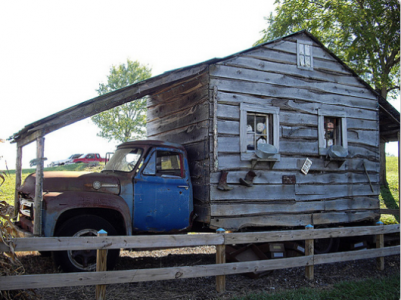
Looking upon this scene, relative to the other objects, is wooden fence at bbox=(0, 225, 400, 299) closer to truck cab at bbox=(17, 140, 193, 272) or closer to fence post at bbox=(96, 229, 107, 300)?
fence post at bbox=(96, 229, 107, 300)

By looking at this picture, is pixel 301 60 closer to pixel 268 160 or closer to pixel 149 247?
pixel 268 160

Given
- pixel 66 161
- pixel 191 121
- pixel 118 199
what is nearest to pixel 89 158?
pixel 66 161

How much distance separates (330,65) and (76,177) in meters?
6.32

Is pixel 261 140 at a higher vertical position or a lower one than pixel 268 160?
higher

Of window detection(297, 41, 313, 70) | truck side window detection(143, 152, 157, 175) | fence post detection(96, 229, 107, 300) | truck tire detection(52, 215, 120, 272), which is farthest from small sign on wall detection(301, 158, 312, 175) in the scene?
fence post detection(96, 229, 107, 300)

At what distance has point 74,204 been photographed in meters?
5.28

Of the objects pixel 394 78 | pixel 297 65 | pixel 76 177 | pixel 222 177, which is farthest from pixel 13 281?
pixel 394 78

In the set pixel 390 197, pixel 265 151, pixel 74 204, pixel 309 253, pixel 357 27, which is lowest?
pixel 309 253

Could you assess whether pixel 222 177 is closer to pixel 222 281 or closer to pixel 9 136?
pixel 222 281

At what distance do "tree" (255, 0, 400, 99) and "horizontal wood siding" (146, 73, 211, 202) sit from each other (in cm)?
1153

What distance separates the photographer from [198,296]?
4980mm

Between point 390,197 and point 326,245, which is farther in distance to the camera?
point 390,197

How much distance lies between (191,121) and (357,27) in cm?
1244

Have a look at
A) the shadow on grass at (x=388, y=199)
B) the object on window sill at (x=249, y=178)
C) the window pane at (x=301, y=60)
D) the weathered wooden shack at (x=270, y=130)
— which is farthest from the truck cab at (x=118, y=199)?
the shadow on grass at (x=388, y=199)
